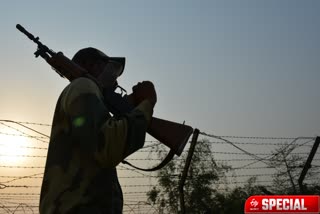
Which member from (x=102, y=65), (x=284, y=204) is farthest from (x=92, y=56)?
(x=284, y=204)

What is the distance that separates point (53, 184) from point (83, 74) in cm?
61

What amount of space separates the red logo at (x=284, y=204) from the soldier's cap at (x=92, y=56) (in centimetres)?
576

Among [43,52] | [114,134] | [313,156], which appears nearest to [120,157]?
[114,134]

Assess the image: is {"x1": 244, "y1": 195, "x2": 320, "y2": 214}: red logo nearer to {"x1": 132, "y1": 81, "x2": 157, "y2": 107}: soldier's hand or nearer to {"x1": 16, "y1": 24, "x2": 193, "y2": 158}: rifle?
{"x1": 16, "y1": 24, "x2": 193, "y2": 158}: rifle

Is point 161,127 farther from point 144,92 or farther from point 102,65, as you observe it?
point 102,65

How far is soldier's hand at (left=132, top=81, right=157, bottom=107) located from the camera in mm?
1920

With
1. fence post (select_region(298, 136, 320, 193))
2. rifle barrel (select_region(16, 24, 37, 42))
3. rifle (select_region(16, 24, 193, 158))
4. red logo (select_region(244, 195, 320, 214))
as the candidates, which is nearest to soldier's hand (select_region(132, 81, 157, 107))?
rifle (select_region(16, 24, 193, 158))

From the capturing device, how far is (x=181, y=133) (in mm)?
2135

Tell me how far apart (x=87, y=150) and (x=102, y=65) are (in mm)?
556

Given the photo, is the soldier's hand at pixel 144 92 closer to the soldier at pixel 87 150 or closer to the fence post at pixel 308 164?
the soldier at pixel 87 150

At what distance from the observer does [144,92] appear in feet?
6.42

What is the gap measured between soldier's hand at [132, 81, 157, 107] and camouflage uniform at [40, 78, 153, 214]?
0.44 feet

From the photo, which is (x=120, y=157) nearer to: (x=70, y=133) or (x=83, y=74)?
(x=70, y=133)

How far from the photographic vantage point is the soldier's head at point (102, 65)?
202 cm
